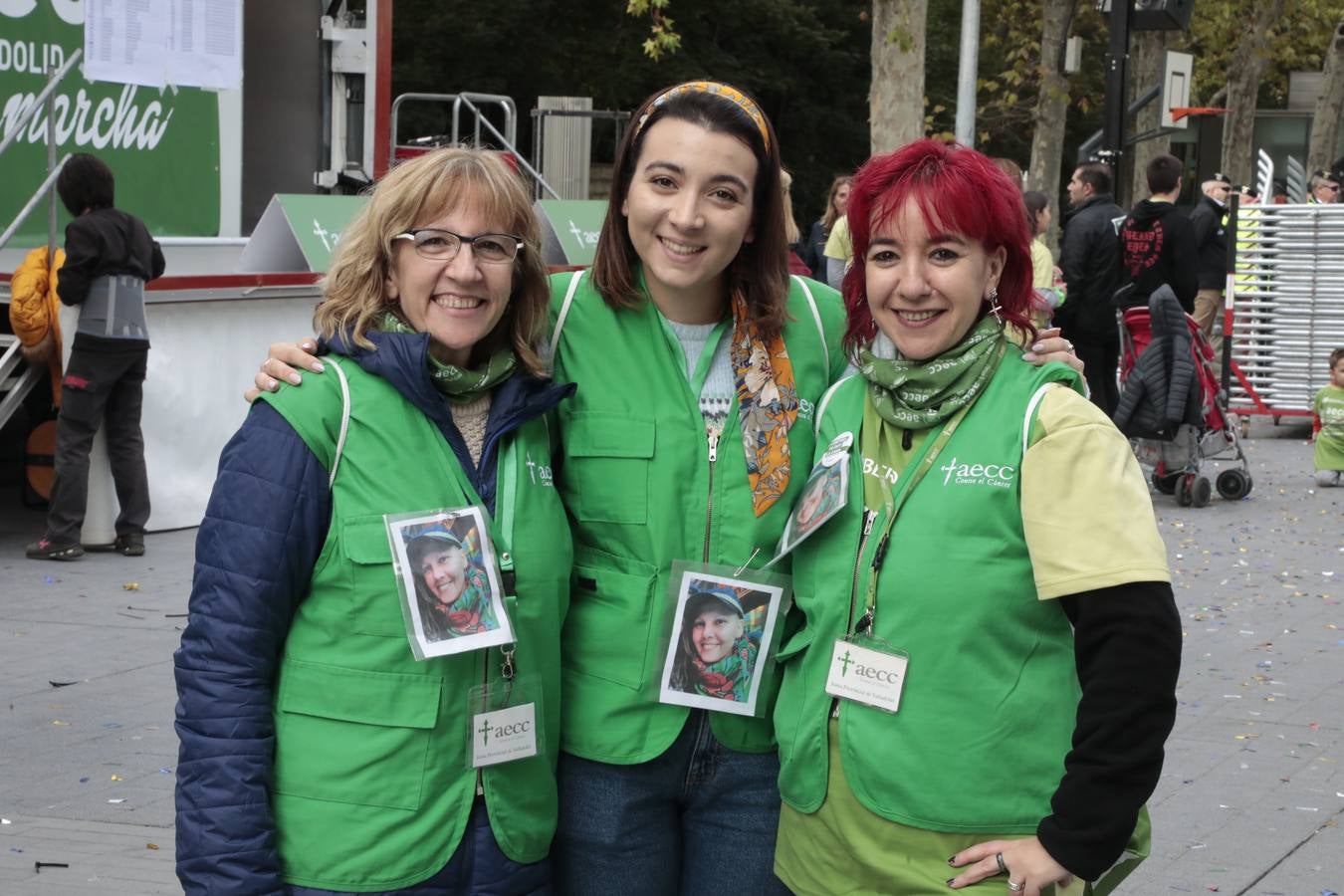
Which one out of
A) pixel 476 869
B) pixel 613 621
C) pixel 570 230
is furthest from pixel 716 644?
pixel 570 230

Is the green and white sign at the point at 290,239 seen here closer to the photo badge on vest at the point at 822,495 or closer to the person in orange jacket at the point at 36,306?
the person in orange jacket at the point at 36,306

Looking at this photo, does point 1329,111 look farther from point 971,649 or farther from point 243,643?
point 243,643

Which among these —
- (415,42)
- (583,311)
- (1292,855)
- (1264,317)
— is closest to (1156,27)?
(1264,317)

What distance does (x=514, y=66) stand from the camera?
33344 millimetres

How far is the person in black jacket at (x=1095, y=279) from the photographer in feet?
42.8

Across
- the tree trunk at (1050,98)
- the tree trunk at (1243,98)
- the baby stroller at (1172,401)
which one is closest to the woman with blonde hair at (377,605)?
the baby stroller at (1172,401)

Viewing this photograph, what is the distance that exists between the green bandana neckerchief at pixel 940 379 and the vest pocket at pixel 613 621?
0.48 m

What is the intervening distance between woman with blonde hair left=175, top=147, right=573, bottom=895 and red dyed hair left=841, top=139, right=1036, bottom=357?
55 centimetres

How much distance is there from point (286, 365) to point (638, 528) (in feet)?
1.98

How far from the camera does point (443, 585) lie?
2566 millimetres

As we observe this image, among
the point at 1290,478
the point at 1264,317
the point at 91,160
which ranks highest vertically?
the point at 91,160

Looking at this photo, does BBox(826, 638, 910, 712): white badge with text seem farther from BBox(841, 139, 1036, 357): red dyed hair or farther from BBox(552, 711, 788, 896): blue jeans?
BBox(841, 139, 1036, 357): red dyed hair

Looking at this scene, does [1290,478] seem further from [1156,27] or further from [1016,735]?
[1016,735]

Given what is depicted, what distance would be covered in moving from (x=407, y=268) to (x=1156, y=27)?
12732 millimetres
